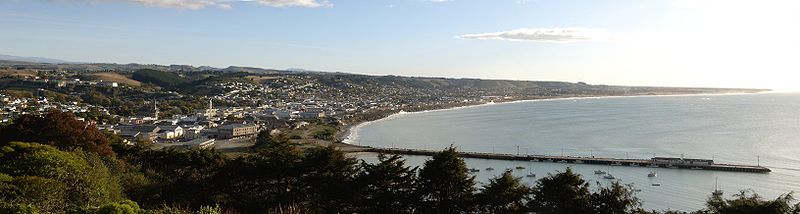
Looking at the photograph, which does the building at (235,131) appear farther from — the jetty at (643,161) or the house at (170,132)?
the jetty at (643,161)

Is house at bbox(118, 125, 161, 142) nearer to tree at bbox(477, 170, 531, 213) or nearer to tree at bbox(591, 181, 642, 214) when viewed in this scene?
tree at bbox(477, 170, 531, 213)

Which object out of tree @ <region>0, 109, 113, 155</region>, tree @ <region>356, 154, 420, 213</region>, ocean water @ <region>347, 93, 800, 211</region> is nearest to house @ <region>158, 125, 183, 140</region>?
ocean water @ <region>347, 93, 800, 211</region>

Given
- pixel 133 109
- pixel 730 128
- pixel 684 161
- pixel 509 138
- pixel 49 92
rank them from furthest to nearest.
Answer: pixel 49 92 → pixel 133 109 → pixel 730 128 → pixel 509 138 → pixel 684 161

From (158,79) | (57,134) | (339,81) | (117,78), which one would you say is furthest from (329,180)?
(339,81)

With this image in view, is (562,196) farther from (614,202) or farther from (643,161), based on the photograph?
(643,161)

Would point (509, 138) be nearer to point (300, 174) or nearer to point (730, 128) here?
point (730, 128)

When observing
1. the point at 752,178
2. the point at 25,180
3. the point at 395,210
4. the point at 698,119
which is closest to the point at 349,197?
the point at 395,210
